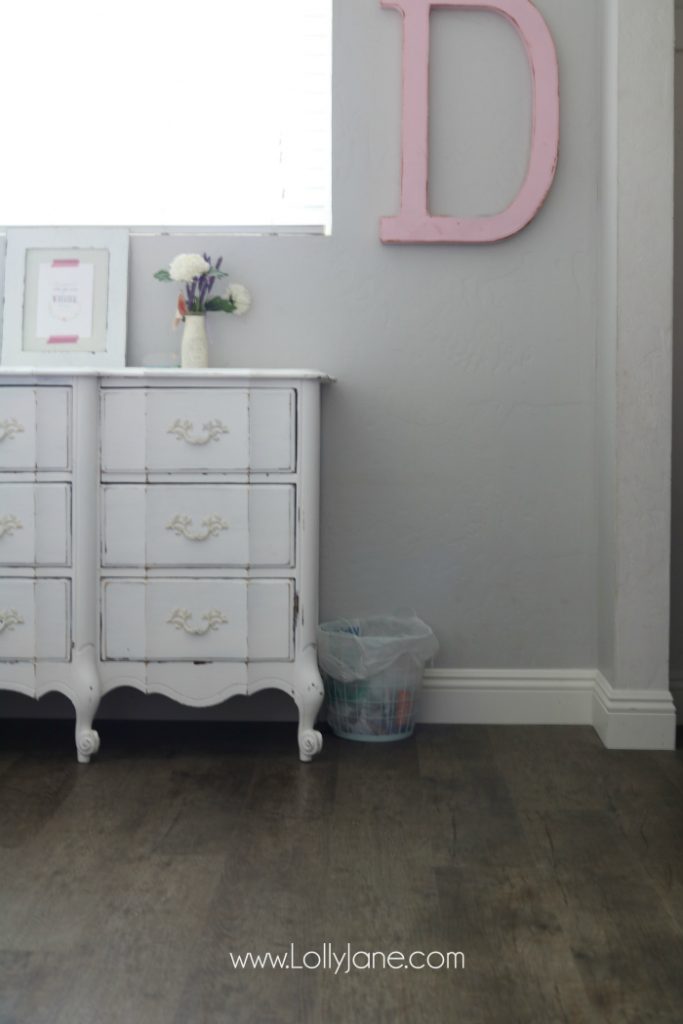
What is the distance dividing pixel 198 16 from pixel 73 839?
2185 millimetres

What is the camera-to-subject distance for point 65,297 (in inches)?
127

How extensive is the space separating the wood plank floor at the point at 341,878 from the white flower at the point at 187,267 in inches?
46.2

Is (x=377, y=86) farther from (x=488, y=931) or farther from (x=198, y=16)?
(x=488, y=931)

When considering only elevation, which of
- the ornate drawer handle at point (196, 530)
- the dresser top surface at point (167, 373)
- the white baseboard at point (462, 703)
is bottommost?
the white baseboard at point (462, 703)

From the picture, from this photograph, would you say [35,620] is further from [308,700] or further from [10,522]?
[308,700]

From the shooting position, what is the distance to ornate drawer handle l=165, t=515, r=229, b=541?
9.18 feet

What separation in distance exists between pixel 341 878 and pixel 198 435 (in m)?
1.13

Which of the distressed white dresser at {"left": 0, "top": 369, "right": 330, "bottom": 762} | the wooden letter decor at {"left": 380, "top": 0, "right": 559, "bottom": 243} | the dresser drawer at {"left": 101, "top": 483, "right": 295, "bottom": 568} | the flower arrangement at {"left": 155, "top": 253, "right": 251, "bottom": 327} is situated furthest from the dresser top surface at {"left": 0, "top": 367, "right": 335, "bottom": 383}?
the wooden letter decor at {"left": 380, "top": 0, "right": 559, "bottom": 243}

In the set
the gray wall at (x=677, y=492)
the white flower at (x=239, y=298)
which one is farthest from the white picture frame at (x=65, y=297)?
the gray wall at (x=677, y=492)

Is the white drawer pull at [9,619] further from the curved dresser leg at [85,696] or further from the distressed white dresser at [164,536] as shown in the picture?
the curved dresser leg at [85,696]

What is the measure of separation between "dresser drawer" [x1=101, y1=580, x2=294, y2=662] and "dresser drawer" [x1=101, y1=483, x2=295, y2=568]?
56mm

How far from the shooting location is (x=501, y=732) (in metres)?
3.12

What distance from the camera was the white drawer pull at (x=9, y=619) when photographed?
2803mm

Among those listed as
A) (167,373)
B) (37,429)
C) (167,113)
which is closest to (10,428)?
(37,429)
